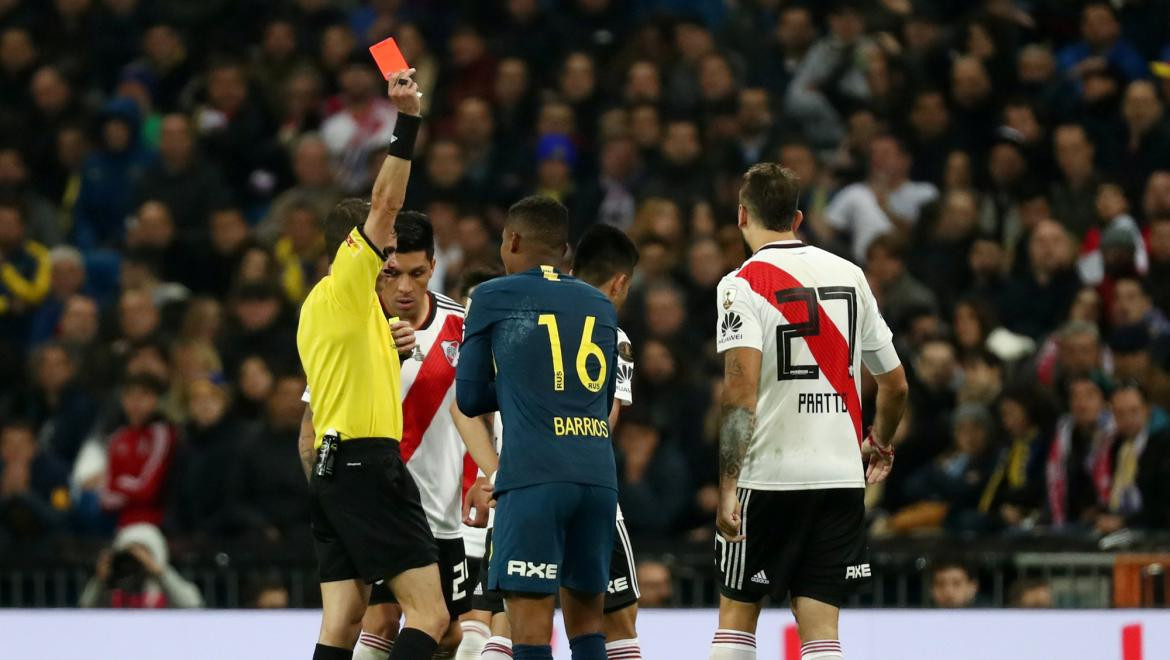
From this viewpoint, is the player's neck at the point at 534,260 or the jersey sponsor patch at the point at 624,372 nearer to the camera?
the player's neck at the point at 534,260

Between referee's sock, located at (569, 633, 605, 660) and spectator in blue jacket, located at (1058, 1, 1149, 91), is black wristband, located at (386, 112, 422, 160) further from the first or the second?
spectator in blue jacket, located at (1058, 1, 1149, 91)

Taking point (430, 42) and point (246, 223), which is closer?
point (246, 223)

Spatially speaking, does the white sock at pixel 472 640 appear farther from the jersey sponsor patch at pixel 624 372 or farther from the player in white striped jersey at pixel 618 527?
the jersey sponsor patch at pixel 624 372

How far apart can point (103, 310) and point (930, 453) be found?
6.21 metres

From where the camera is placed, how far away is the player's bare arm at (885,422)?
7.91 metres

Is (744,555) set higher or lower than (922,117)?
lower

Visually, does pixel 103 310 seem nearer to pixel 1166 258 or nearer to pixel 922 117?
pixel 922 117

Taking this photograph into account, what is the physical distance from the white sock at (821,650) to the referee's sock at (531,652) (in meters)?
1.12

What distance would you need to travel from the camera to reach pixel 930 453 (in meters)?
12.2

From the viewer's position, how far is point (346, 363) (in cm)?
759

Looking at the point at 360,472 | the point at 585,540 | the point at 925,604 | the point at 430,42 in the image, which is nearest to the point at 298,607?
the point at 925,604

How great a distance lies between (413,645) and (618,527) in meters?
Answer: 0.96

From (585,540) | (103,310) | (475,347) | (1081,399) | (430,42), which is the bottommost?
(585,540)

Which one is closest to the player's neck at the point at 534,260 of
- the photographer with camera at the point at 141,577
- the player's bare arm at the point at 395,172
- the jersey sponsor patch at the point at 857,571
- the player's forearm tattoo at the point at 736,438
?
the player's bare arm at the point at 395,172
